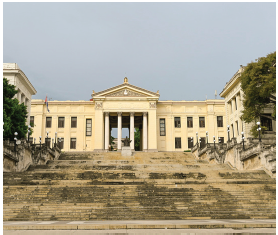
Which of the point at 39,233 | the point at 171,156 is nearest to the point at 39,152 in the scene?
the point at 171,156

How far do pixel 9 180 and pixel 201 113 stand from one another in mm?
47344

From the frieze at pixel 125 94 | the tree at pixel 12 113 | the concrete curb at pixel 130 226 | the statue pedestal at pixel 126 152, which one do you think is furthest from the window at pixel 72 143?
the concrete curb at pixel 130 226

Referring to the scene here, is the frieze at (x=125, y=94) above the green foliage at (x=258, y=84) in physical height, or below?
above

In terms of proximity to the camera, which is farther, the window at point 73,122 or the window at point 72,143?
the window at point 73,122

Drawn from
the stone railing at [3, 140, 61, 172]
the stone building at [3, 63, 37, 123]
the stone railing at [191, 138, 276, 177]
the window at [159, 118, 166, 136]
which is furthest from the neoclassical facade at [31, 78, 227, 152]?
the stone railing at [3, 140, 61, 172]

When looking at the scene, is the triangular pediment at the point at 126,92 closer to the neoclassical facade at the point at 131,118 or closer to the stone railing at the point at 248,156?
the neoclassical facade at the point at 131,118

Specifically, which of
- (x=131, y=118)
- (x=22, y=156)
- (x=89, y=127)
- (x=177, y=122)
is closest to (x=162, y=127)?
(x=177, y=122)

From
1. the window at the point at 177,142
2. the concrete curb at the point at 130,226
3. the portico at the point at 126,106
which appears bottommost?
the concrete curb at the point at 130,226

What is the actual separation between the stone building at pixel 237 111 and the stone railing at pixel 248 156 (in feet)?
40.7

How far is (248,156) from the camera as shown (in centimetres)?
2628

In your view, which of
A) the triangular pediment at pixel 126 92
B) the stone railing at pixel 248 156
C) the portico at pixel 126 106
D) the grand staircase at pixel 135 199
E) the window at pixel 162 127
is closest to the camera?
the grand staircase at pixel 135 199

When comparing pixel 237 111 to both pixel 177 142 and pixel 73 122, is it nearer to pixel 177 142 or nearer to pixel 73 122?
pixel 177 142

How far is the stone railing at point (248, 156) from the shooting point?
2319 cm

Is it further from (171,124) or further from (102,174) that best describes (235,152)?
(171,124)
